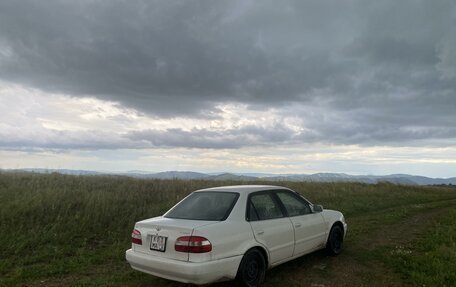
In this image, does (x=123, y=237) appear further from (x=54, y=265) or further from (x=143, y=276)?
(x=143, y=276)

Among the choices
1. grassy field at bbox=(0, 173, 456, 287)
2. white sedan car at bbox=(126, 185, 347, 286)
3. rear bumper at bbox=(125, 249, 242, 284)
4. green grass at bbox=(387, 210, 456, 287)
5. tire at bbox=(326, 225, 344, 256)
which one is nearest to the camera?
rear bumper at bbox=(125, 249, 242, 284)

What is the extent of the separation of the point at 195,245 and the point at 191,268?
11.6 inches

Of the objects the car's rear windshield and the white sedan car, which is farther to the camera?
the car's rear windshield

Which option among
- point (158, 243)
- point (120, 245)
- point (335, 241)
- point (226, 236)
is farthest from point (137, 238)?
point (335, 241)

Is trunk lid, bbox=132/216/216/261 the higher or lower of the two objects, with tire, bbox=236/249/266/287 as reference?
higher

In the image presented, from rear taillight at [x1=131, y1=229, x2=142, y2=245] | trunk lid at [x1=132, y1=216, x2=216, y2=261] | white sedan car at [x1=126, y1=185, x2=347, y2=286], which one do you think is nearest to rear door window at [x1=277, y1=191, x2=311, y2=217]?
white sedan car at [x1=126, y1=185, x2=347, y2=286]

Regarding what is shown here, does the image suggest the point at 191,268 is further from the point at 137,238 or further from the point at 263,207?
the point at 263,207

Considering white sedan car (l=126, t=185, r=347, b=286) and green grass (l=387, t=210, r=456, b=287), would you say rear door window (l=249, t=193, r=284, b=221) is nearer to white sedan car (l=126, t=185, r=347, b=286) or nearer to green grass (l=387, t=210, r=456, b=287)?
white sedan car (l=126, t=185, r=347, b=286)

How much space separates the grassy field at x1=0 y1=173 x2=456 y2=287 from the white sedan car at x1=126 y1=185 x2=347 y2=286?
0.56 m

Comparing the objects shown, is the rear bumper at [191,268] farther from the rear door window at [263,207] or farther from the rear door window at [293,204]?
the rear door window at [293,204]

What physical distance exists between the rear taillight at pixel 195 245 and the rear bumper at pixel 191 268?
0.16m

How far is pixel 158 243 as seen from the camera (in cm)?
508

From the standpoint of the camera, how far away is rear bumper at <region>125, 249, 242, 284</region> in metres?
4.61

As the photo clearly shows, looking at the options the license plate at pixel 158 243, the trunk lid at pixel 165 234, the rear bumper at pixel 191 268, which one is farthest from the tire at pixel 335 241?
the license plate at pixel 158 243
